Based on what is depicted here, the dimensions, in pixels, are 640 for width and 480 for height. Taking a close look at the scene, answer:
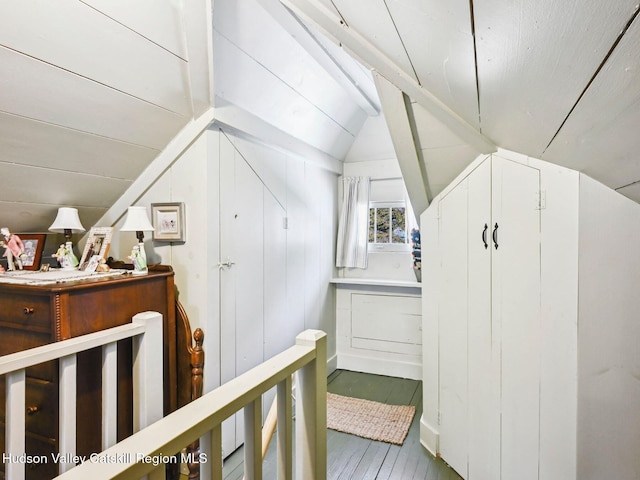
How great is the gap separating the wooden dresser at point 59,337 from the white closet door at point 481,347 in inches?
64.0

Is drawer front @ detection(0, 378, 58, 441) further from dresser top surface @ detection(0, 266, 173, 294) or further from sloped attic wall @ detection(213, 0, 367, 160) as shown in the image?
sloped attic wall @ detection(213, 0, 367, 160)

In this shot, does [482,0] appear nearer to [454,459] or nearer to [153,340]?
[153,340]

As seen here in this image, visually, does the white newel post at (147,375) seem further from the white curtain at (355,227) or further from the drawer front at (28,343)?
the white curtain at (355,227)

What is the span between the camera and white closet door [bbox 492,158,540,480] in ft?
4.74

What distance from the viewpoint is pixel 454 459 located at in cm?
189

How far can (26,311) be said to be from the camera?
4.62ft

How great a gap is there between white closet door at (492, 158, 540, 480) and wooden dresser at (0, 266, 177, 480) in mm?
1685

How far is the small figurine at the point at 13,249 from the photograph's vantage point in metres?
1.69

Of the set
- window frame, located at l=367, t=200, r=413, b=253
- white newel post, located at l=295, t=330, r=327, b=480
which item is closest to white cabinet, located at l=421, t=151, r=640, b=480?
white newel post, located at l=295, t=330, r=327, b=480

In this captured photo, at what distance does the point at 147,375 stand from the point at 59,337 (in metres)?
0.35

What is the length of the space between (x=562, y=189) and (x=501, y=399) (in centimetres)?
95

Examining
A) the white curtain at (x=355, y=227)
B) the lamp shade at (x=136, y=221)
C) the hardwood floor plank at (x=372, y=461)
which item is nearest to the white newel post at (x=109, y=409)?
the lamp shade at (x=136, y=221)

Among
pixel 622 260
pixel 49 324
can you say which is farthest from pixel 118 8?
pixel 622 260

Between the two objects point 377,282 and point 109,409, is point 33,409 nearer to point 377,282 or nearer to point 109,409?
point 109,409
